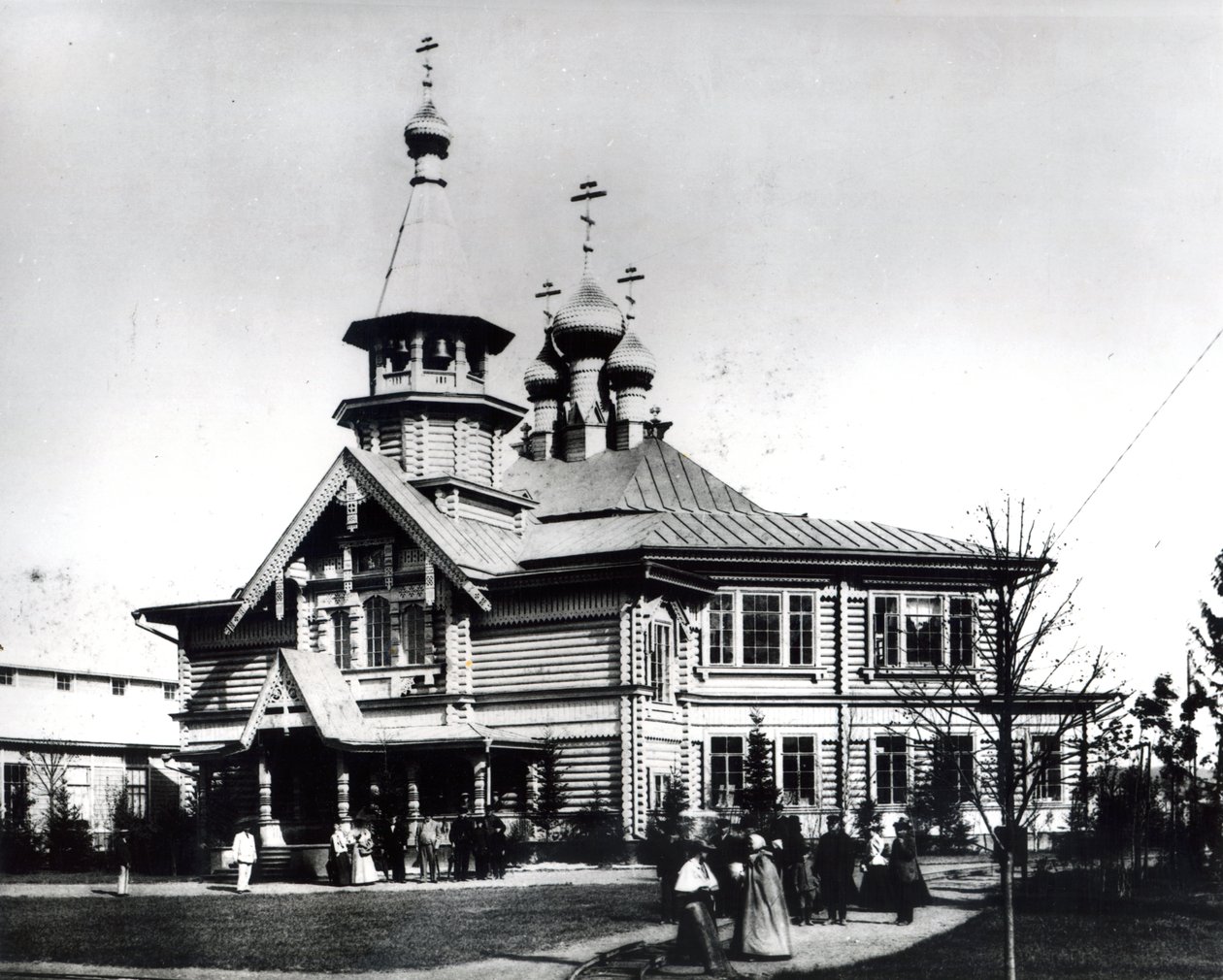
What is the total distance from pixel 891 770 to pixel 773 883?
18.6 m

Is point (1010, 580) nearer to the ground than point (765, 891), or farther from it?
farther from it

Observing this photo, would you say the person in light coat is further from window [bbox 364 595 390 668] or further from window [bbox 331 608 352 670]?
window [bbox 331 608 352 670]

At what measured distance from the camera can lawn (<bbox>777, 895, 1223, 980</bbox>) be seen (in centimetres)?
1770

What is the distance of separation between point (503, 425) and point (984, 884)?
1759cm

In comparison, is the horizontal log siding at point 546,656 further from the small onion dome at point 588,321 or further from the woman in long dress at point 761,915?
the small onion dome at point 588,321

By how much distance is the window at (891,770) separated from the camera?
1416 inches

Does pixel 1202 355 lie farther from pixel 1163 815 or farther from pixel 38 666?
pixel 38 666

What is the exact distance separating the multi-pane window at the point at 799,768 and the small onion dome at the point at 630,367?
17772 millimetres

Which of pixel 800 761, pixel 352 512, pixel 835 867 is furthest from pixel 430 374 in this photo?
pixel 835 867

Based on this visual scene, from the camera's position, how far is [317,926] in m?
21.0

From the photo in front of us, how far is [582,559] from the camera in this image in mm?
33906

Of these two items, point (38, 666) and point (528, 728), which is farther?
point (38, 666)

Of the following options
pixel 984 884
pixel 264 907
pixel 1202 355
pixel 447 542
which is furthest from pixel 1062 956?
pixel 447 542

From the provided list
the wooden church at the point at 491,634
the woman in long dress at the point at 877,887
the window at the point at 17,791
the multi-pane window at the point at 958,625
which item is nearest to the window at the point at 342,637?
the wooden church at the point at 491,634
